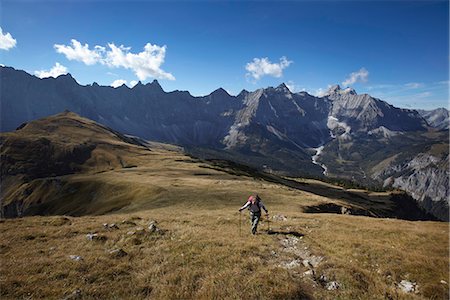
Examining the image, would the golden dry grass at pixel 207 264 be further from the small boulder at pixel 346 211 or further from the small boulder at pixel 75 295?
the small boulder at pixel 346 211

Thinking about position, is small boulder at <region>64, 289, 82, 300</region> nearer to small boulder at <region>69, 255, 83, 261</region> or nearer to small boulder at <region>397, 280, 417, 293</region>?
small boulder at <region>69, 255, 83, 261</region>

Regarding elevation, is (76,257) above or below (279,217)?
above

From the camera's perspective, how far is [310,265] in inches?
618

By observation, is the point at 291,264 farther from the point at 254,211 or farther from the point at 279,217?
the point at 279,217

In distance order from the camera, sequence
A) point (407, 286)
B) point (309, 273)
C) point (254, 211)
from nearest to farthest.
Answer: point (407, 286), point (309, 273), point (254, 211)

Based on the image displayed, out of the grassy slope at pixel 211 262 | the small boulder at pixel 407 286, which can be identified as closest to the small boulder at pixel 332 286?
the grassy slope at pixel 211 262

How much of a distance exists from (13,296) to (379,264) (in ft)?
57.3

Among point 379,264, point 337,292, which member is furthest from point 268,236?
point 337,292

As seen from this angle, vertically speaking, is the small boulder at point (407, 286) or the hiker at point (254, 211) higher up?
the hiker at point (254, 211)

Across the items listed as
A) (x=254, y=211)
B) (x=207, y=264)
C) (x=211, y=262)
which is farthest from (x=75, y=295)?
(x=254, y=211)

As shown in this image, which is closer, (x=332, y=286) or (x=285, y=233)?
(x=332, y=286)

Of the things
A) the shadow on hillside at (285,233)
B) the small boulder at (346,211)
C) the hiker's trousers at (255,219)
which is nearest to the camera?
the hiker's trousers at (255,219)

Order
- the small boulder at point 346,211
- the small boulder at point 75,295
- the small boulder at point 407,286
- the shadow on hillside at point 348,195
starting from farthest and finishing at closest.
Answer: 1. the shadow on hillside at point 348,195
2. the small boulder at point 346,211
3. the small boulder at point 407,286
4. the small boulder at point 75,295

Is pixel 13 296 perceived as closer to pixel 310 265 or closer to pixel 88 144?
pixel 310 265
